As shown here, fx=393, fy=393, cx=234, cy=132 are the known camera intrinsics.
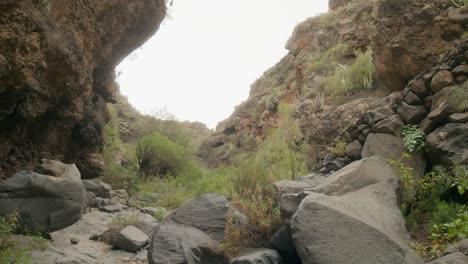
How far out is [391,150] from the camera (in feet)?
20.3

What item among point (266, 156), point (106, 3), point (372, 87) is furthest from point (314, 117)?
point (106, 3)

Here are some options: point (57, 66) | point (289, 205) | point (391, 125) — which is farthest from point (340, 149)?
point (57, 66)

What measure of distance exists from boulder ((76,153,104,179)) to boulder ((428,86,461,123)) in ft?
28.5

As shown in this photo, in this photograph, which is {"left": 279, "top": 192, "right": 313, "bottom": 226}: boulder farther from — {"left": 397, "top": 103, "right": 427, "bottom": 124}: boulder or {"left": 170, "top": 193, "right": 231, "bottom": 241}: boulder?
{"left": 397, "top": 103, "right": 427, "bottom": 124}: boulder

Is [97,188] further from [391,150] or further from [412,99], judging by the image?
[412,99]

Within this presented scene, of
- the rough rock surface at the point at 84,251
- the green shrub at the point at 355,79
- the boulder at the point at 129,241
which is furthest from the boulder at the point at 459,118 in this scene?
the boulder at the point at 129,241

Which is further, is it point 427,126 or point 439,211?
point 427,126

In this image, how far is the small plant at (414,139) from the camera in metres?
5.88

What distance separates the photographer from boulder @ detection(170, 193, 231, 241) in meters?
5.76

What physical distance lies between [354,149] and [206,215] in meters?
2.93

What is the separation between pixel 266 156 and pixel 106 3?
651cm

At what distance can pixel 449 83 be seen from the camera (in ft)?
19.4

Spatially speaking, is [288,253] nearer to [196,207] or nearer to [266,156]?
[196,207]

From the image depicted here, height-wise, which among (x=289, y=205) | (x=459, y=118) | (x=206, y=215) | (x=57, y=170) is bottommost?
(x=206, y=215)
